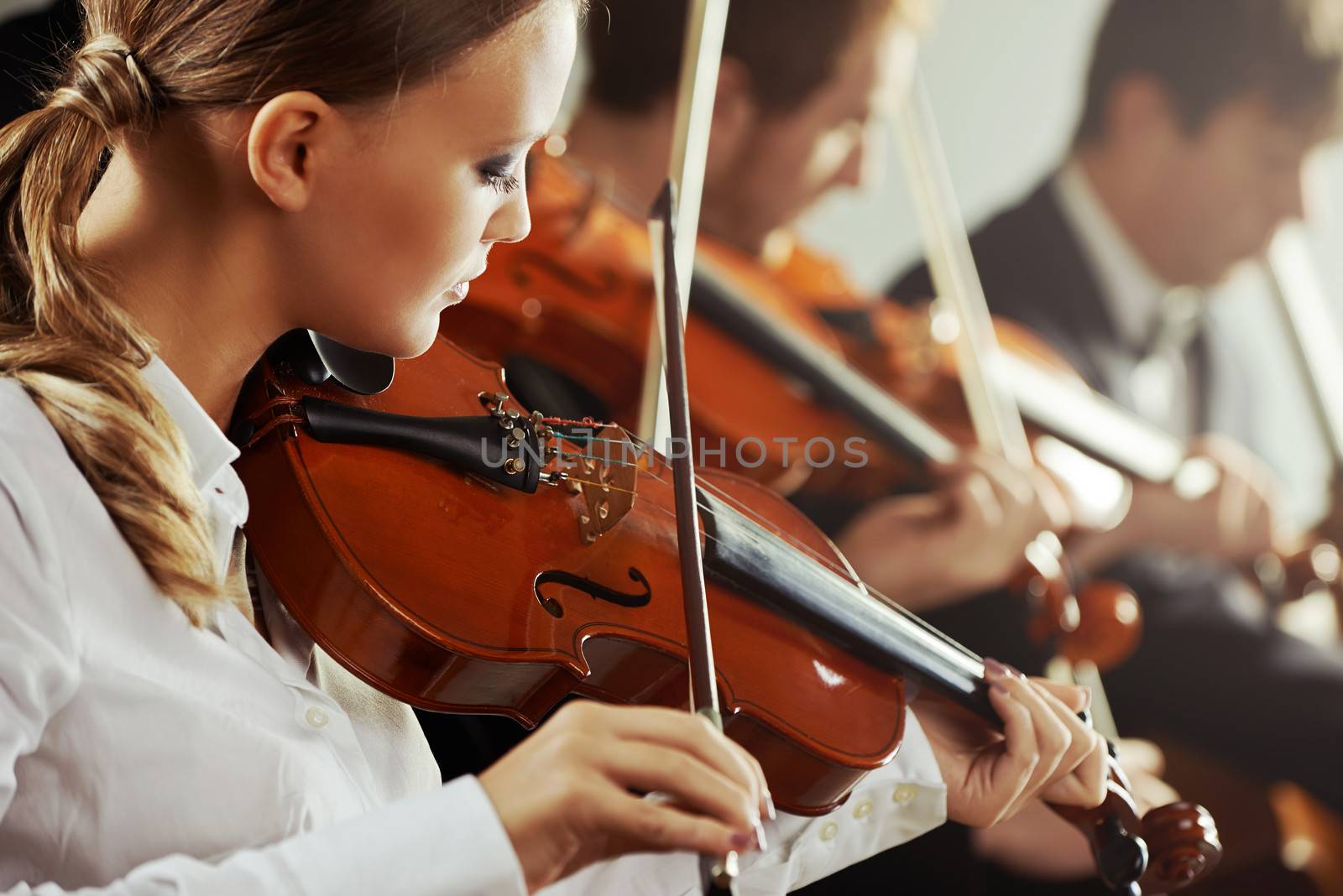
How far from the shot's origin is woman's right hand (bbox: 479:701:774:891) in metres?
0.47

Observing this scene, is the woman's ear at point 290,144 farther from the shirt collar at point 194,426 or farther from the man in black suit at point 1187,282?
the man in black suit at point 1187,282

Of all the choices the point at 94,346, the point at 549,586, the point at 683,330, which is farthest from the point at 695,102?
the point at 94,346

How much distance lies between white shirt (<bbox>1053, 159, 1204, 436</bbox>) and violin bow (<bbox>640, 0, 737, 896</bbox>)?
0.61 m

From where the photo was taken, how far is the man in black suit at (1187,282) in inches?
70.2

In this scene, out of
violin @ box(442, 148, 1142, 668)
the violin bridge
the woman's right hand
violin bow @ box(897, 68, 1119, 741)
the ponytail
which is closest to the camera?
the woman's right hand

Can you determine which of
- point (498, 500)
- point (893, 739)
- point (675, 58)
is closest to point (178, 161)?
point (498, 500)

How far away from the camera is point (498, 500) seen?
757 mm

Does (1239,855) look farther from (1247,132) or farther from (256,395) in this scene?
(256,395)

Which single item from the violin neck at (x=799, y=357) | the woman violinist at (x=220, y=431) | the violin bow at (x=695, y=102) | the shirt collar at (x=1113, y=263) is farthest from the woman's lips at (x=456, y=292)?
the shirt collar at (x=1113, y=263)

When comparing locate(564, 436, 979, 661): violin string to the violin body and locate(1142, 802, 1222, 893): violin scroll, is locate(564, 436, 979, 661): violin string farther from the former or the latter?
locate(1142, 802, 1222, 893): violin scroll

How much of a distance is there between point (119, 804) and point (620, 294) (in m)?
0.90

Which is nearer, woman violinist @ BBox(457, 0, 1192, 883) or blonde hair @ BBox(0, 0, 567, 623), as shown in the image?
blonde hair @ BBox(0, 0, 567, 623)

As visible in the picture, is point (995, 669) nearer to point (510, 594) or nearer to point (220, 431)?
point (510, 594)

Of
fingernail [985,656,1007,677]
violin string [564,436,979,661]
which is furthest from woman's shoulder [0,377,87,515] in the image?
fingernail [985,656,1007,677]
